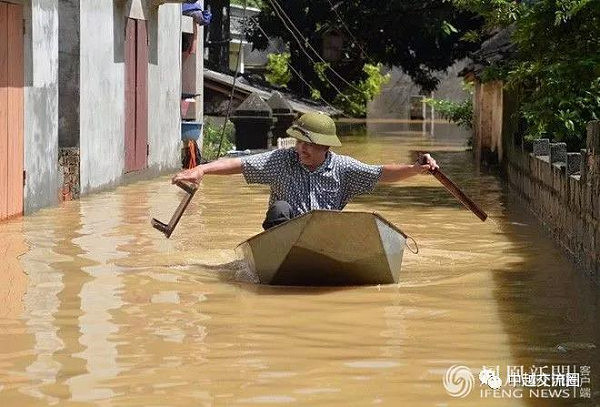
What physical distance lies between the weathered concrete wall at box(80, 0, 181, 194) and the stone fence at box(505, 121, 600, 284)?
5972 mm

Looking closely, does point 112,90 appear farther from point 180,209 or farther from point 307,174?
point 307,174

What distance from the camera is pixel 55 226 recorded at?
15.8 metres

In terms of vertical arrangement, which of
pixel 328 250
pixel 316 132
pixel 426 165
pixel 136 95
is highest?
pixel 136 95

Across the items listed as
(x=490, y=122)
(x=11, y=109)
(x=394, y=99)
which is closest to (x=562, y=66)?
(x=11, y=109)

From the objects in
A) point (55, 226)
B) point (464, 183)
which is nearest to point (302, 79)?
point (464, 183)

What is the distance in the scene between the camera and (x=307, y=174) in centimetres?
1162

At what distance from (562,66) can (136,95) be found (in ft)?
28.0

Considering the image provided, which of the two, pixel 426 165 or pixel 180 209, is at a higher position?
pixel 426 165

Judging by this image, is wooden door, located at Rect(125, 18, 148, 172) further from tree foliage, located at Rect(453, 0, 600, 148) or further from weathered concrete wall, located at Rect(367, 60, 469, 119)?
weathered concrete wall, located at Rect(367, 60, 469, 119)

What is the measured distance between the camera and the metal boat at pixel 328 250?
10.8 meters

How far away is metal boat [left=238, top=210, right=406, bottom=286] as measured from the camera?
1082 centimetres

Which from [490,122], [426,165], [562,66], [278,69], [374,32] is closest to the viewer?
[426,165]

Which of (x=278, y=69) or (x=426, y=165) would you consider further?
(x=278, y=69)

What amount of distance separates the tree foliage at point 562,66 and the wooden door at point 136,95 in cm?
700
